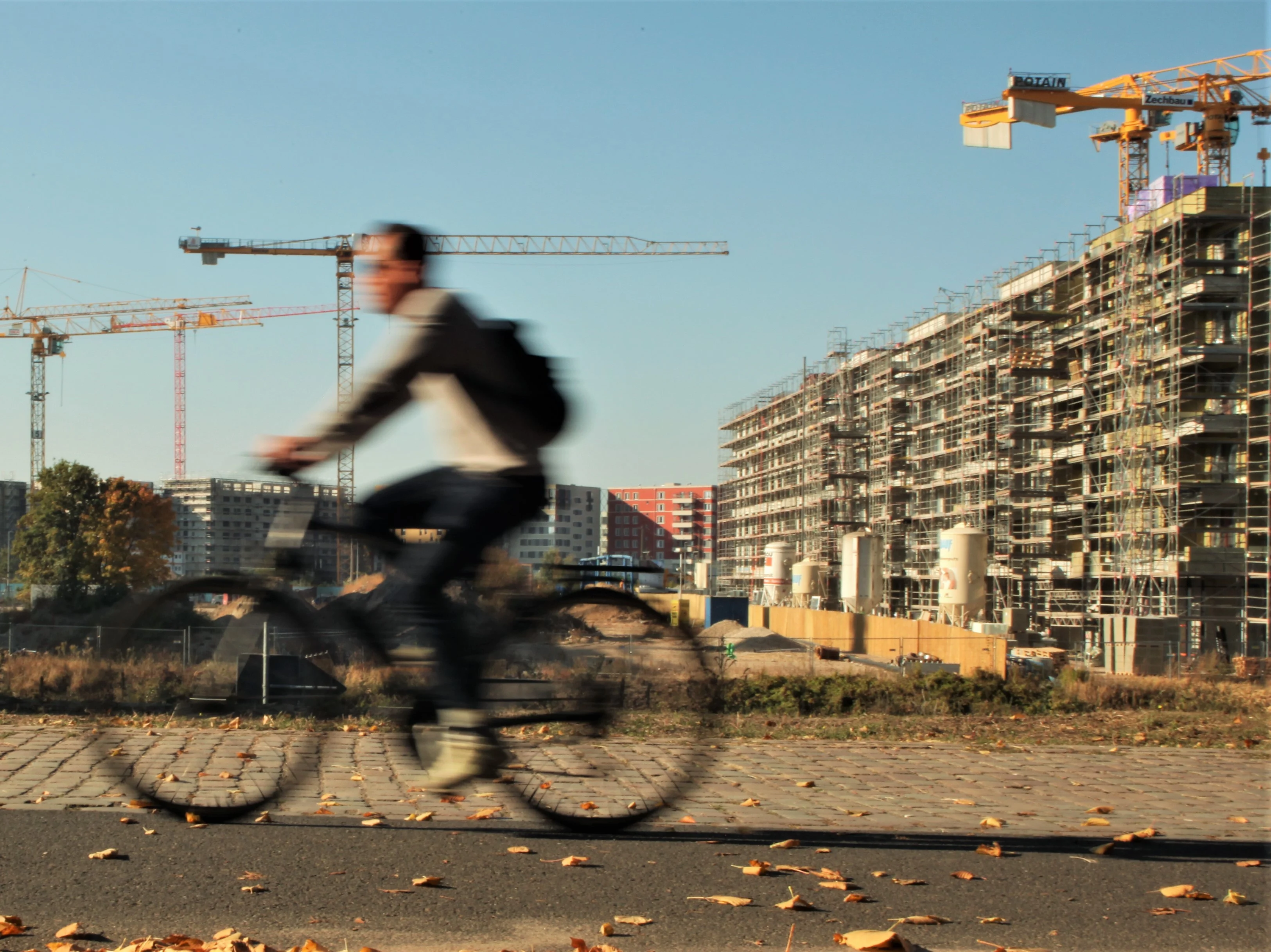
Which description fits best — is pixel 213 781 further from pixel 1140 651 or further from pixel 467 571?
pixel 1140 651

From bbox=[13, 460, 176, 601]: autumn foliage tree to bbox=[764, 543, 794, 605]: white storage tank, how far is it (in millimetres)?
34175

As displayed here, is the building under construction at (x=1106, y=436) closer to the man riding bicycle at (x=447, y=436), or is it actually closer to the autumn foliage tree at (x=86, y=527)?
the man riding bicycle at (x=447, y=436)

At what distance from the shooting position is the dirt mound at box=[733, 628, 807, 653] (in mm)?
14758

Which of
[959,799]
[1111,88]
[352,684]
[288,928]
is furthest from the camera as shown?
[1111,88]

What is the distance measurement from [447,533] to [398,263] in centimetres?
92

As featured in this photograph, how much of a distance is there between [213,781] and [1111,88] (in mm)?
75289

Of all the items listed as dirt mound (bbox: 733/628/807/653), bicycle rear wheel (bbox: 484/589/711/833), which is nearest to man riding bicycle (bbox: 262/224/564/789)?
bicycle rear wheel (bbox: 484/589/711/833)

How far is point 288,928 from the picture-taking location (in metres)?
3.71

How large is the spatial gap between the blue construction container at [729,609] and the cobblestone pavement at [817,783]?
4814cm

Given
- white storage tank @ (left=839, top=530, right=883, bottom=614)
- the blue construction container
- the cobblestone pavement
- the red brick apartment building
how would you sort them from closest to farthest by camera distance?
the cobblestone pavement < the blue construction container < white storage tank @ (left=839, top=530, right=883, bottom=614) < the red brick apartment building

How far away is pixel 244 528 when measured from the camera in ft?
14.9

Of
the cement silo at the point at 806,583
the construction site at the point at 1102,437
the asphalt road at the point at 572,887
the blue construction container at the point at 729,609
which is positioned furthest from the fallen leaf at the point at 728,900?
the cement silo at the point at 806,583

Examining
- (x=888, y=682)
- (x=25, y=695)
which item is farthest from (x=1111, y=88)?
(x=25, y=695)

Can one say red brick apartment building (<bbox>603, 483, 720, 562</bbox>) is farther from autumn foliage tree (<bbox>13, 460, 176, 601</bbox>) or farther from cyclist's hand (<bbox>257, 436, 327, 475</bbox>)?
cyclist's hand (<bbox>257, 436, 327, 475</bbox>)
